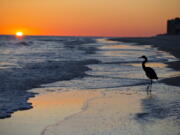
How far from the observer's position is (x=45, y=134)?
641cm

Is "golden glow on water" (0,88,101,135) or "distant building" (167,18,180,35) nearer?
"golden glow on water" (0,88,101,135)

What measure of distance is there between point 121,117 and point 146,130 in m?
1.06

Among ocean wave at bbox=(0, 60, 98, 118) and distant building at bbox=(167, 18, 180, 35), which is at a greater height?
distant building at bbox=(167, 18, 180, 35)

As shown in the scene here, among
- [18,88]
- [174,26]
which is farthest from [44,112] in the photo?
[174,26]

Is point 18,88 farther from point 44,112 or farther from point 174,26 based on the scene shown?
point 174,26

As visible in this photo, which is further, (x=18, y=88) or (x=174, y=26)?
(x=174, y=26)

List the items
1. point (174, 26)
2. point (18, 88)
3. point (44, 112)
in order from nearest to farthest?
point (44, 112) < point (18, 88) < point (174, 26)

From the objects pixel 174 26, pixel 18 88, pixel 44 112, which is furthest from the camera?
pixel 174 26

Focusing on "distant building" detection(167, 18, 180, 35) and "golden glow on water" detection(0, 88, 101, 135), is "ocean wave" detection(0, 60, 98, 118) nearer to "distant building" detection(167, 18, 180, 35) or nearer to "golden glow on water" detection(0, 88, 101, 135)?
"golden glow on water" detection(0, 88, 101, 135)

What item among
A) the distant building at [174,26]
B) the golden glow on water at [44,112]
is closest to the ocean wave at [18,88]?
the golden glow on water at [44,112]

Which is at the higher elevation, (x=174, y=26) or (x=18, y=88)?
(x=174, y=26)

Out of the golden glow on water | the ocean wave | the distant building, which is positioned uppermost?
the distant building

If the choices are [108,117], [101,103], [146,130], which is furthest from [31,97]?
[146,130]

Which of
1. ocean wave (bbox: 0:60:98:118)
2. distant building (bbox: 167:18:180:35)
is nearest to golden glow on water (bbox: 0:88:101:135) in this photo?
ocean wave (bbox: 0:60:98:118)
